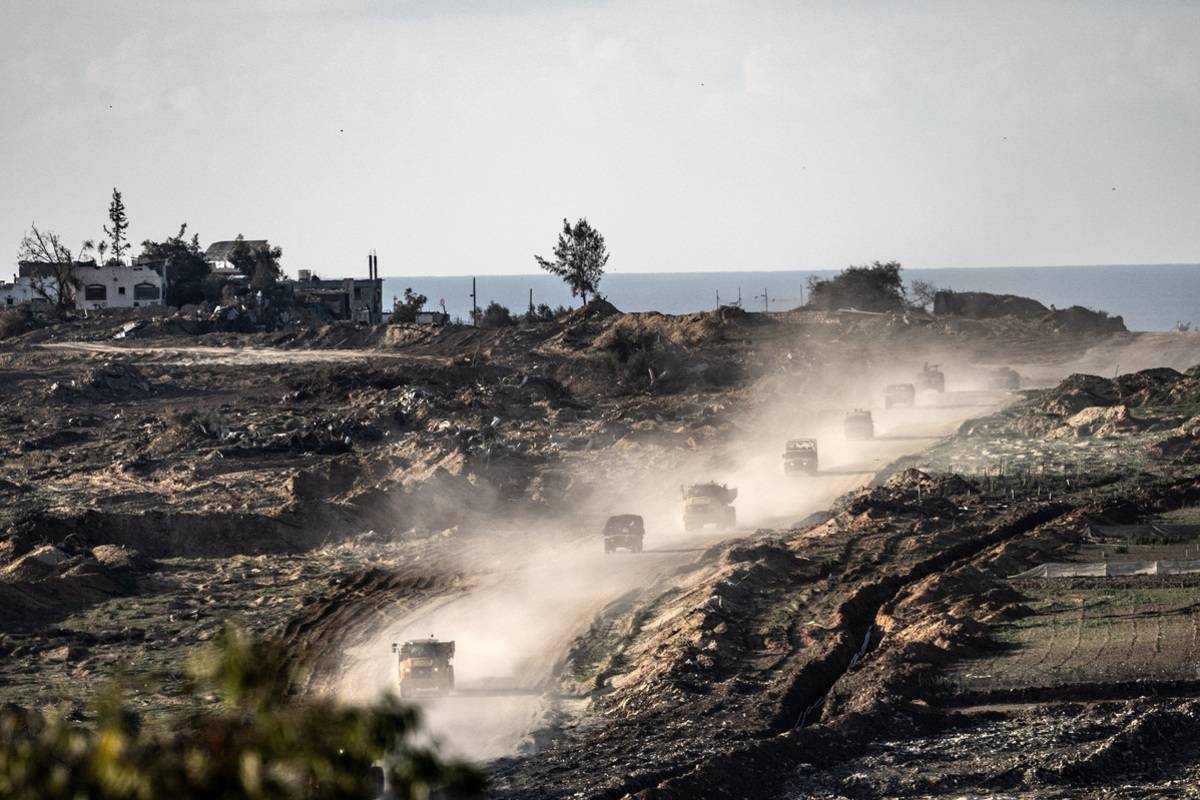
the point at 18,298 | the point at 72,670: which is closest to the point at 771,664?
the point at 72,670

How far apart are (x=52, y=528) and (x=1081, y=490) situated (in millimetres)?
33415

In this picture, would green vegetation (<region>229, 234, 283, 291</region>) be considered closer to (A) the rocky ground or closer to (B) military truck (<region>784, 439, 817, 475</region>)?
(A) the rocky ground

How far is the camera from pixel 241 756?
8289 millimetres

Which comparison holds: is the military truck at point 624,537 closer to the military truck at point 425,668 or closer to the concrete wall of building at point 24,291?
the military truck at point 425,668

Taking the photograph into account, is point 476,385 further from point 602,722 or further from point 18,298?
point 18,298

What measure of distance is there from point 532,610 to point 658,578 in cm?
429

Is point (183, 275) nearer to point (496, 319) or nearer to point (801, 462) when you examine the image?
point (496, 319)

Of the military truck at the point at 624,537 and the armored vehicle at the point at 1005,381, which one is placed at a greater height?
Result: the armored vehicle at the point at 1005,381

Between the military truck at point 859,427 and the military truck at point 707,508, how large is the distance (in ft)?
62.4

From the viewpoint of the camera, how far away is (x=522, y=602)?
4134cm

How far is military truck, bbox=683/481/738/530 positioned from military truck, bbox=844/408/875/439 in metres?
19.0

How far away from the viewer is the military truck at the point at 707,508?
50.9 meters

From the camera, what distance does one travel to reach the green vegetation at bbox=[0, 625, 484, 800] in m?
8.12

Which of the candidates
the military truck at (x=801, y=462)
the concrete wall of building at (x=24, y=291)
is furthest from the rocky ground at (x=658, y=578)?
the concrete wall of building at (x=24, y=291)
